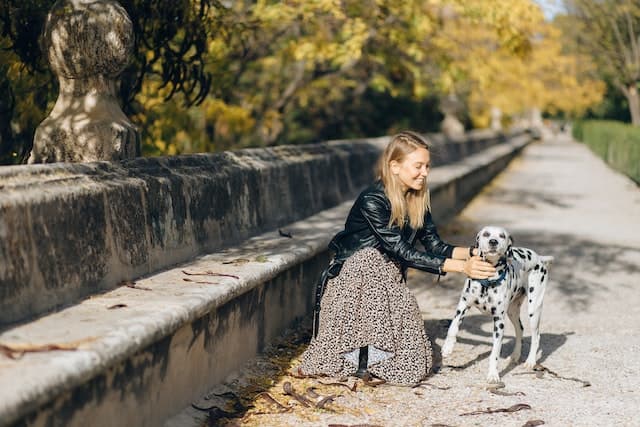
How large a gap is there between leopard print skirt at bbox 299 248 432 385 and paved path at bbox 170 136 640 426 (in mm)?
128

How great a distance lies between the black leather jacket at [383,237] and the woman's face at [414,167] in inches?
6.6

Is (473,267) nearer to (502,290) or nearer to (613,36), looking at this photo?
(502,290)

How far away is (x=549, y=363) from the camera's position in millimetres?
6090

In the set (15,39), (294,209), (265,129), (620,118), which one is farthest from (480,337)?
(620,118)

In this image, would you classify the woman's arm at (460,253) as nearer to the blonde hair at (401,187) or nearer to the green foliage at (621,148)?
the blonde hair at (401,187)

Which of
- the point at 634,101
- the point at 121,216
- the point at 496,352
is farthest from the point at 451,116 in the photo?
the point at 121,216

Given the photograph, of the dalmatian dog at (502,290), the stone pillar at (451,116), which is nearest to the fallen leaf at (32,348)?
the dalmatian dog at (502,290)

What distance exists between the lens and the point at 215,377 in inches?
198

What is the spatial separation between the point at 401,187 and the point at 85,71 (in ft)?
7.13

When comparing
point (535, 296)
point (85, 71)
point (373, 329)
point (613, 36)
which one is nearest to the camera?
point (373, 329)

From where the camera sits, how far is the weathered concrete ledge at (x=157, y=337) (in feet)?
10.2

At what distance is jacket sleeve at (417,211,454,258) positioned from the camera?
5738 millimetres

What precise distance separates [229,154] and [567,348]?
9.46ft

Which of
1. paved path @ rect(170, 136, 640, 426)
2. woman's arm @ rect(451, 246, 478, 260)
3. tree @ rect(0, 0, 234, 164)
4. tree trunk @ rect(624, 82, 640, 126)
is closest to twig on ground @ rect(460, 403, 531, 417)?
paved path @ rect(170, 136, 640, 426)
